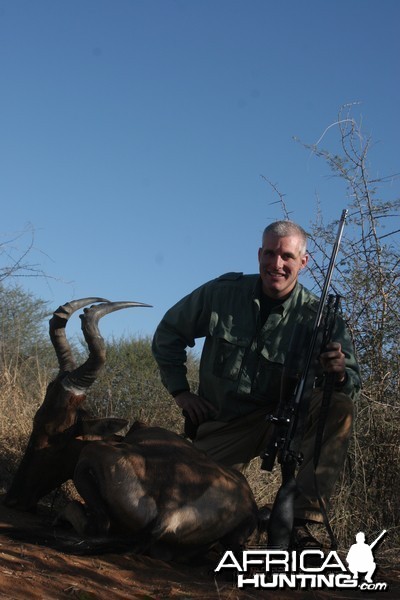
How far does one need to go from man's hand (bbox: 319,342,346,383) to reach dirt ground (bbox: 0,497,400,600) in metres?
1.09

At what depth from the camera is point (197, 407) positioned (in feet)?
18.7

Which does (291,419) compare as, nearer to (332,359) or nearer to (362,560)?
(332,359)

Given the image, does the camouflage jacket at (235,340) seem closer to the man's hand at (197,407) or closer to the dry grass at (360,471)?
the man's hand at (197,407)

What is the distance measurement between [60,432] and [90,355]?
1.63 feet

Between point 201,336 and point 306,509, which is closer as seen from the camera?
point 306,509

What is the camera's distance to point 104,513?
4.41 m

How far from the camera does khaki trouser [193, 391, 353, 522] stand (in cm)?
506

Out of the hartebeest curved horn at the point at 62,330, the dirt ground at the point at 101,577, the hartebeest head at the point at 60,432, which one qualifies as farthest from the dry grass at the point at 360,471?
the dirt ground at the point at 101,577

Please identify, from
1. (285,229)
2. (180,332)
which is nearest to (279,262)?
(285,229)

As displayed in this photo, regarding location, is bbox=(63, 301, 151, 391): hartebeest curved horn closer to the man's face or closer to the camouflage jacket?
the camouflage jacket

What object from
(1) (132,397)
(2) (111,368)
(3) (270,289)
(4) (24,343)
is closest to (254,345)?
(3) (270,289)

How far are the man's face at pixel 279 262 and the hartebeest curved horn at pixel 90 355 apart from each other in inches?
41.7

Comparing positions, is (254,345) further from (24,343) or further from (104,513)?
(24,343)

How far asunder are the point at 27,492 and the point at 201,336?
1.48 meters
